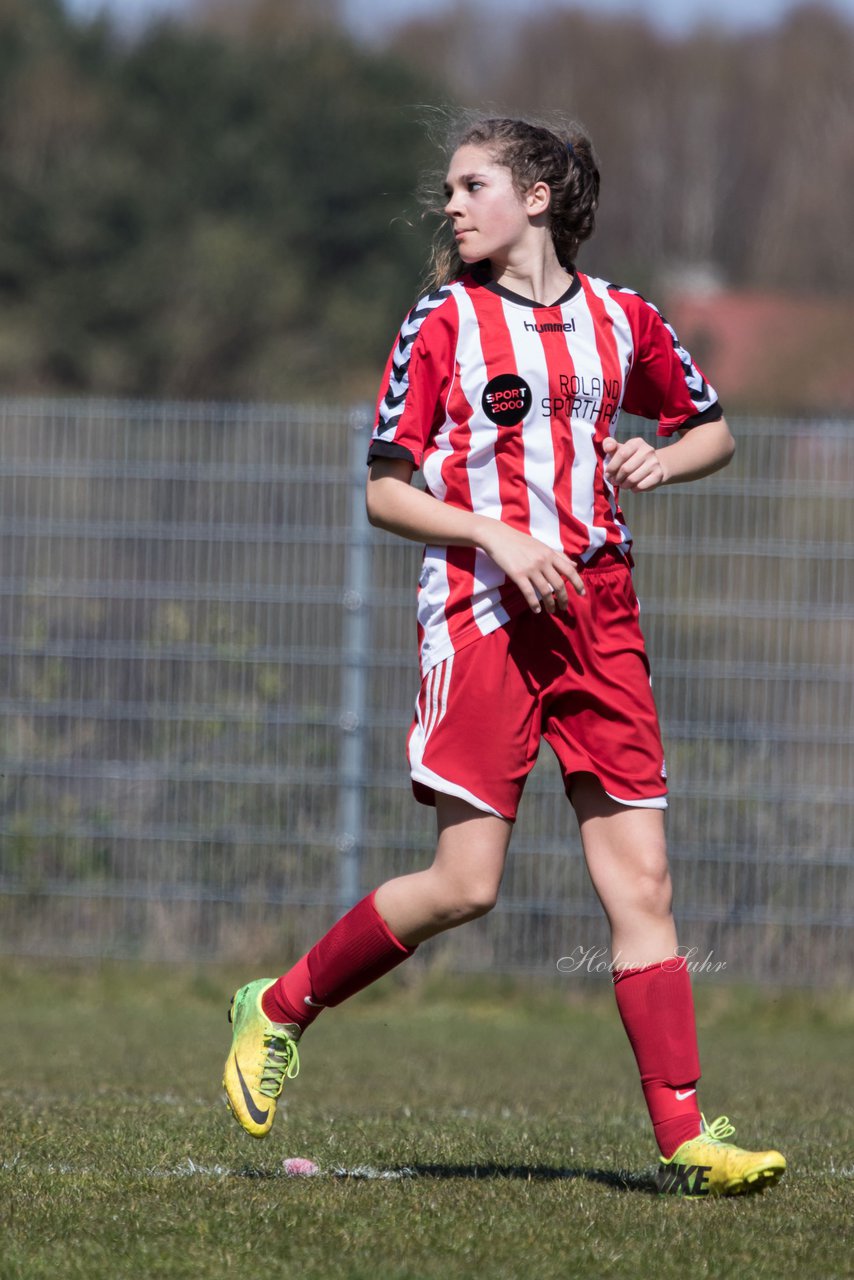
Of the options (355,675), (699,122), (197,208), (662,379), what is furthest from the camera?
(197,208)

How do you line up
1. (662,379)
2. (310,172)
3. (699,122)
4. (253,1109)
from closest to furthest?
1. (253,1109)
2. (662,379)
3. (699,122)
4. (310,172)

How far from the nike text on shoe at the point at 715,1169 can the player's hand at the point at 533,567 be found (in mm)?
1055

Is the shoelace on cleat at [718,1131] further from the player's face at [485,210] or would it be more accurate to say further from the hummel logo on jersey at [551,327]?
the player's face at [485,210]

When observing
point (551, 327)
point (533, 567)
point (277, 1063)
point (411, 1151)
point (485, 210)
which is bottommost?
point (411, 1151)

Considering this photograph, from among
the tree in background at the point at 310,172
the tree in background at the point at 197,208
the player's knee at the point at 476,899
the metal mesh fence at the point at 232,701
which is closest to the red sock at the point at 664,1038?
the player's knee at the point at 476,899

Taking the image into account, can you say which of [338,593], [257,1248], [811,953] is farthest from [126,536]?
[257,1248]

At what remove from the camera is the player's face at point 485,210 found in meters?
3.88

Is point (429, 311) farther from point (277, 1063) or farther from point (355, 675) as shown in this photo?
point (355, 675)

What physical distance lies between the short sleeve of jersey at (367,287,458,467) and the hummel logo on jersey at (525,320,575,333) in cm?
15

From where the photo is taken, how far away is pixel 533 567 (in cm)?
356

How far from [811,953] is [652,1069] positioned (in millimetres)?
4739

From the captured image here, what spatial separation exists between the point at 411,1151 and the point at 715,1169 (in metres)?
0.87

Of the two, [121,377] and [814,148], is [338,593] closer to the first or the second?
[121,377]

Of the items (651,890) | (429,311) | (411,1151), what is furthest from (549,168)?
(411,1151)
